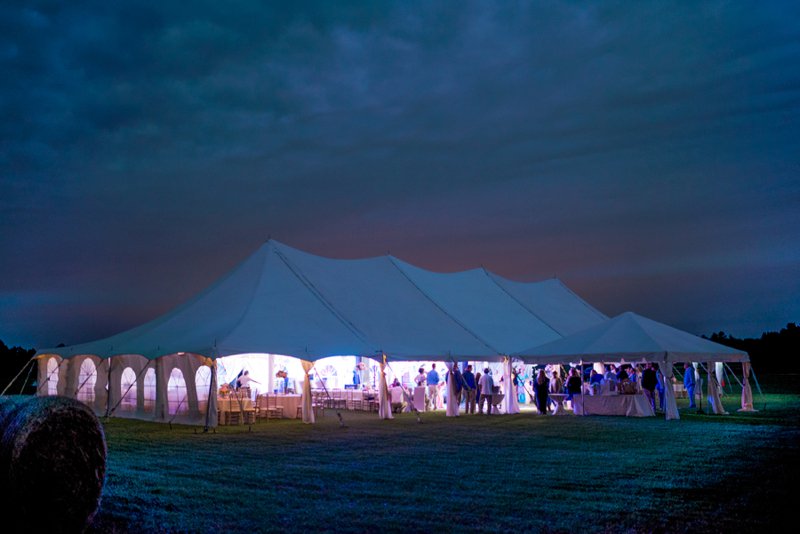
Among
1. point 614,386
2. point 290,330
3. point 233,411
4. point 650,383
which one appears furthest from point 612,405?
point 233,411

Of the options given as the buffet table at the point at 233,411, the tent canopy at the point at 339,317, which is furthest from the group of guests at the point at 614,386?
the buffet table at the point at 233,411

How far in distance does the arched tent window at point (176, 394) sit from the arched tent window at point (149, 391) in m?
1.12

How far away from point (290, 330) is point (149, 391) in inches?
→ 167

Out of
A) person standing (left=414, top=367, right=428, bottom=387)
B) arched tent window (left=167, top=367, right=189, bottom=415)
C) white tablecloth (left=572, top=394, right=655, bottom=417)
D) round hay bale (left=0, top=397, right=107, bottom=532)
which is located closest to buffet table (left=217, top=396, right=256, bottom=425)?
arched tent window (left=167, top=367, right=189, bottom=415)

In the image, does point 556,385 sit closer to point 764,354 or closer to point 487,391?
point 487,391

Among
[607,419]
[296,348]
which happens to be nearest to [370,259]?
[296,348]

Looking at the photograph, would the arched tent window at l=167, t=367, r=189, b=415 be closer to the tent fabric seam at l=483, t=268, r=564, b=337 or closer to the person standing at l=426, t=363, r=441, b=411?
the person standing at l=426, t=363, r=441, b=411

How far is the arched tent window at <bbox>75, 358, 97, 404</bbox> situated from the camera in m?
21.4

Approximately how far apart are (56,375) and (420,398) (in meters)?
12.3

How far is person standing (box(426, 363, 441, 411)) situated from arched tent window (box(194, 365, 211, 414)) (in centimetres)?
689

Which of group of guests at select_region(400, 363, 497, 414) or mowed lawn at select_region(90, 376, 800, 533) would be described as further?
group of guests at select_region(400, 363, 497, 414)

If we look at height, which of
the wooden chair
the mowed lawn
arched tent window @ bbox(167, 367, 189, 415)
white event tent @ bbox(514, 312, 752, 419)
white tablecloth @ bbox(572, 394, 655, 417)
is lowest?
the mowed lawn

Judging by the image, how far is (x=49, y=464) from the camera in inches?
227

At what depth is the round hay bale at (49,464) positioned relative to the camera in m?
5.61
